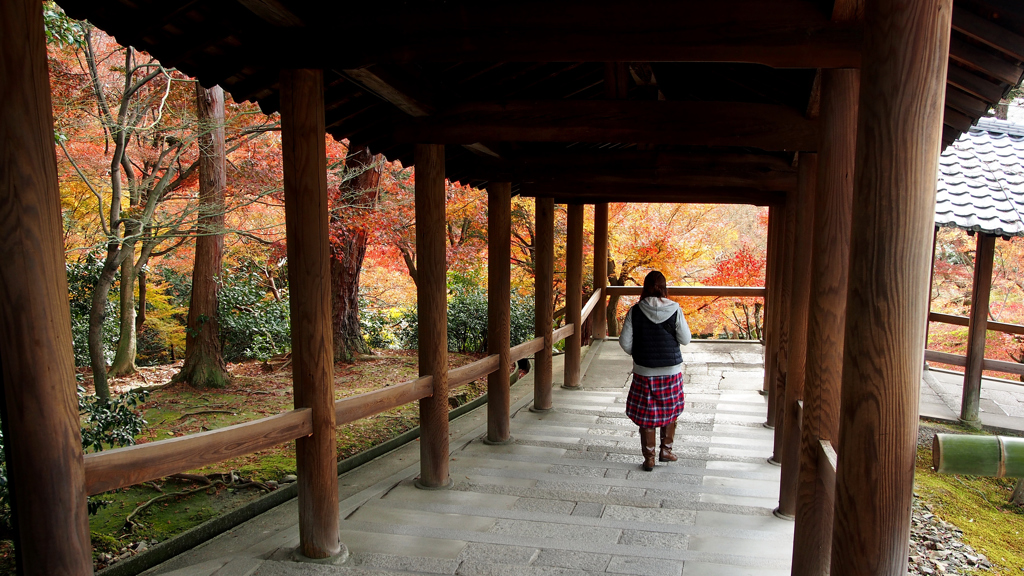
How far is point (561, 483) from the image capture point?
4.85 metres

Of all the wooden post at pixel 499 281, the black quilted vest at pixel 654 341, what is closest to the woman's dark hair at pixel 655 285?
the black quilted vest at pixel 654 341

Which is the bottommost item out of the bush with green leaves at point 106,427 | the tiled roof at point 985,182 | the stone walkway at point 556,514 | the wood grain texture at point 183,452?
the stone walkway at point 556,514

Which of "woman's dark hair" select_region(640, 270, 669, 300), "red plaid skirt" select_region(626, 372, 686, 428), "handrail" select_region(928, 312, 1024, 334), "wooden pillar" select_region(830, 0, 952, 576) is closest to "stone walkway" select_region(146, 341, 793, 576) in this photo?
"red plaid skirt" select_region(626, 372, 686, 428)

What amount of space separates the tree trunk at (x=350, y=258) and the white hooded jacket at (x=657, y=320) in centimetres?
618

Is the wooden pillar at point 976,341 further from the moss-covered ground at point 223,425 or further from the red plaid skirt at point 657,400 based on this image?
the moss-covered ground at point 223,425

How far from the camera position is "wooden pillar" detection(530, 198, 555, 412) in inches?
284

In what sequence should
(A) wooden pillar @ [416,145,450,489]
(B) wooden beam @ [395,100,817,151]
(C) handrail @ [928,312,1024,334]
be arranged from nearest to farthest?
(B) wooden beam @ [395,100,817,151] → (A) wooden pillar @ [416,145,450,489] → (C) handrail @ [928,312,1024,334]

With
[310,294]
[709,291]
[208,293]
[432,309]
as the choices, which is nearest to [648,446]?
[432,309]

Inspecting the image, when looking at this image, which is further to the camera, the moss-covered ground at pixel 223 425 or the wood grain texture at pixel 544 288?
the wood grain texture at pixel 544 288

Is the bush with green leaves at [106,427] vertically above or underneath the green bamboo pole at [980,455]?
underneath

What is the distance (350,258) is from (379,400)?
7852 millimetres

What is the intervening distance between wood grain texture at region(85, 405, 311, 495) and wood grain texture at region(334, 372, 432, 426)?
25 centimetres

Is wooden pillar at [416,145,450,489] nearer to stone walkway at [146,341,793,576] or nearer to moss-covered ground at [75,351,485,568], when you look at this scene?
stone walkway at [146,341,793,576]

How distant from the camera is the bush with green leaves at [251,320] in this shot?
1089 cm
